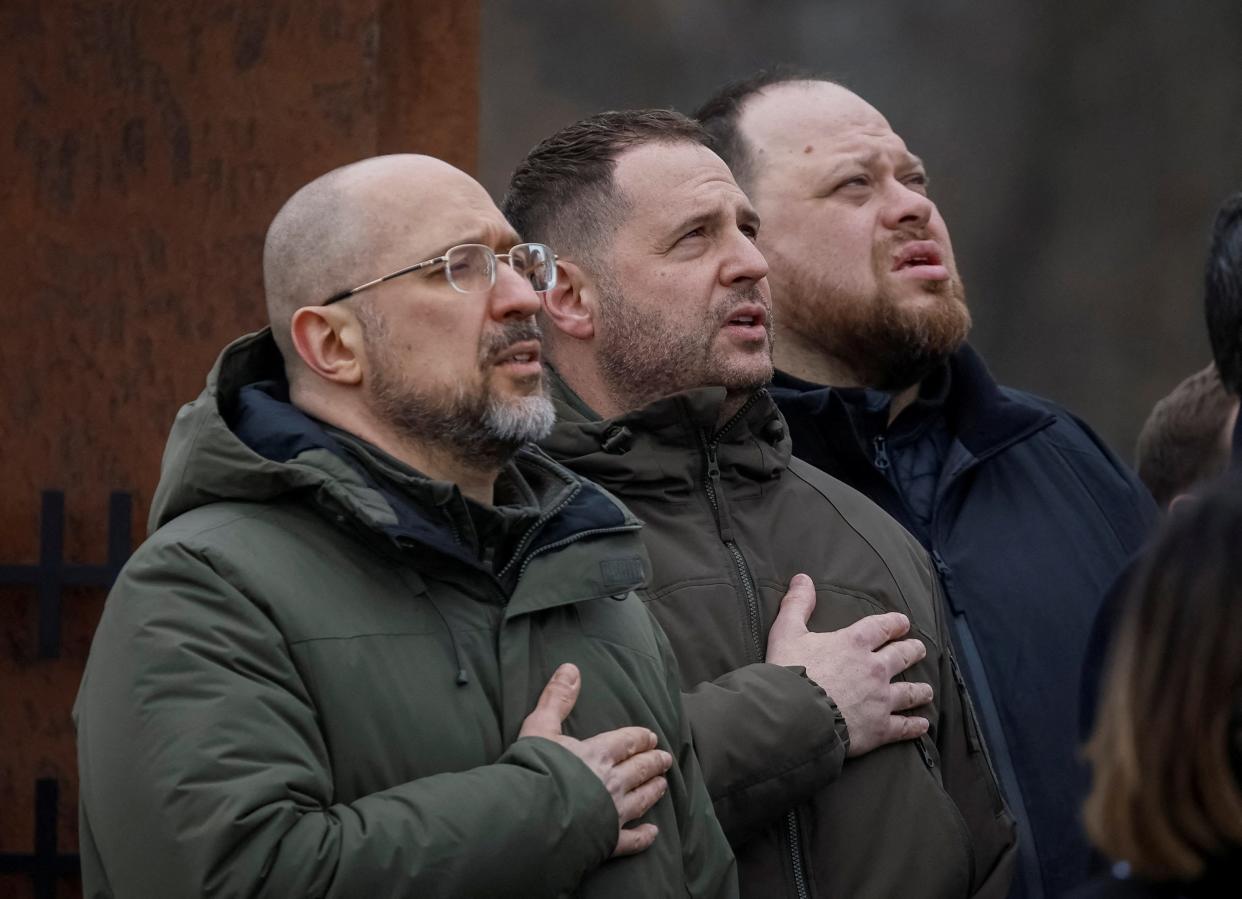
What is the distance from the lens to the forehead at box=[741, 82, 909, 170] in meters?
3.87

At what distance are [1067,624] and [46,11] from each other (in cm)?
245

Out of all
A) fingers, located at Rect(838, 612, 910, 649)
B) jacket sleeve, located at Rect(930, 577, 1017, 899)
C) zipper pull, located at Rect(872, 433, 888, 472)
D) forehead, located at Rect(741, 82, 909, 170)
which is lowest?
jacket sleeve, located at Rect(930, 577, 1017, 899)

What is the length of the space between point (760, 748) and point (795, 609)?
0.29 meters

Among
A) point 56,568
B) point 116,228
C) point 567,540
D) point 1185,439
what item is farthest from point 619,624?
point 1185,439

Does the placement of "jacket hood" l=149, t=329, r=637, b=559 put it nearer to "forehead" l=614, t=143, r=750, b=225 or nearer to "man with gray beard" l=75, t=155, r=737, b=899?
"man with gray beard" l=75, t=155, r=737, b=899

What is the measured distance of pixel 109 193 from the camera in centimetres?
400

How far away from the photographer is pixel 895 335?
12.1 feet

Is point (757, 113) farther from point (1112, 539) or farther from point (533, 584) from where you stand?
point (533, 584)

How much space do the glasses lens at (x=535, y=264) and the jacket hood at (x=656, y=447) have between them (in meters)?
0.24

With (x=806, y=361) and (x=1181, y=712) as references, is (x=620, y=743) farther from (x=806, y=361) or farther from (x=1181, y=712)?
(x=806, y=361)

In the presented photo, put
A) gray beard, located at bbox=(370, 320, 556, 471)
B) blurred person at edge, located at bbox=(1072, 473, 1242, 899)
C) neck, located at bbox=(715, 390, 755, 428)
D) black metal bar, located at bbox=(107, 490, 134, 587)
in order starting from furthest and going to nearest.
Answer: black metal bar, located at bbox=(107, 490, 134, 587)
neck, located at bbox=(715, 390, 755, 428)
gray beard, located at bbox=(370, 320, 556, 471)
blurred person at edge, located at bbox=(1072, 473, 1242, 899)

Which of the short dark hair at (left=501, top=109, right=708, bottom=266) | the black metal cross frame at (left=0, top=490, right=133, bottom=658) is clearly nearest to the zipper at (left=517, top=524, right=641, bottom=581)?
the short dark hair at (left=501, top=109, right=708, bottom=266)

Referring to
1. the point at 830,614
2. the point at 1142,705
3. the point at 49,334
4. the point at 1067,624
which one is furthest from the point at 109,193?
the point at 1142,705

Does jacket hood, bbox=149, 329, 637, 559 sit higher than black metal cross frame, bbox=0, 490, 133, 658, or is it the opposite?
jacket hood, bbox=149, 329, 637, 559
